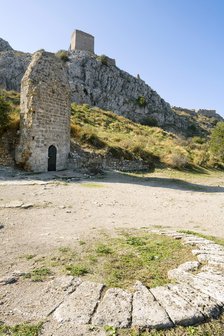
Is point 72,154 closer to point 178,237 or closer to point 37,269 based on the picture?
point 178,237

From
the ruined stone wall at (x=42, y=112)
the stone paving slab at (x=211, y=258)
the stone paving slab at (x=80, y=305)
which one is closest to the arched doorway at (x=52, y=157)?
the ruined stone wall at (x=42, y=112)

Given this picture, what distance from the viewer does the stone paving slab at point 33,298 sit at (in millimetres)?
3238

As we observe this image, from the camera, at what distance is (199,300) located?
3496 mm

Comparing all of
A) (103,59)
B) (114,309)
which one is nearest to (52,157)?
(114,309)

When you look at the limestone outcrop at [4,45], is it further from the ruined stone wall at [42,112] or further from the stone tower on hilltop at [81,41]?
the ruined stone wall at [42,112]

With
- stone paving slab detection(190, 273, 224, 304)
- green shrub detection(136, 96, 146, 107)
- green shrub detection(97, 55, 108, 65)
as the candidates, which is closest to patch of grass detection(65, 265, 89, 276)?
stone paving slab detection(190, 273, 224, 304)

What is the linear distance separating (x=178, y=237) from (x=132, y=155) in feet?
55.4

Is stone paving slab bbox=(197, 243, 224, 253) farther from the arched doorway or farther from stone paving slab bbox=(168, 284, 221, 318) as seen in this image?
the arched doorway

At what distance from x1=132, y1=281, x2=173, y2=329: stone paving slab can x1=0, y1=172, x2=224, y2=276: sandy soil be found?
7.20 ft

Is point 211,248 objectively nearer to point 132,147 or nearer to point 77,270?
point 77,270

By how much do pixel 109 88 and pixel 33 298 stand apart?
196ft

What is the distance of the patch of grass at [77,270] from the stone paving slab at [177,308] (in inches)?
45.4

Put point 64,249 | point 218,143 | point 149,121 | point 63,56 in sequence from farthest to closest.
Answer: point 63,56, point 149,121, point 218,143, point 64,249

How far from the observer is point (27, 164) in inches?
658
